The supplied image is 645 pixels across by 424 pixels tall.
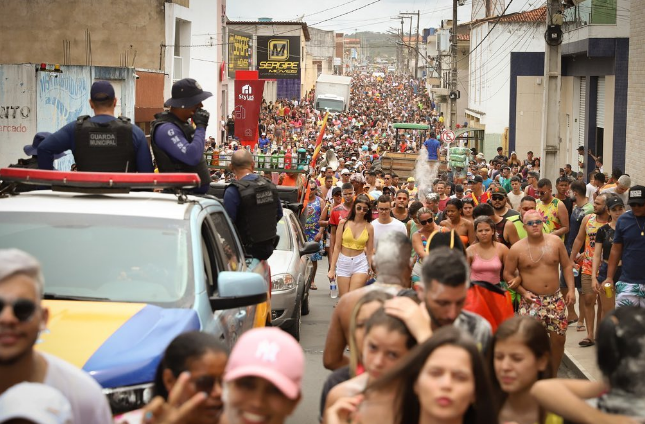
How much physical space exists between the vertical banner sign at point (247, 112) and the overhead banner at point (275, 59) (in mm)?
37289

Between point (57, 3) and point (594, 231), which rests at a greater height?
point (57, 3)

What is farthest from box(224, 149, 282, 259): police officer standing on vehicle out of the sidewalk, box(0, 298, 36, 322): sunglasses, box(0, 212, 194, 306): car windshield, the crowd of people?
box(0, 298, 36, 322): sunglasses

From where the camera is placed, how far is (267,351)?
3.24 meters

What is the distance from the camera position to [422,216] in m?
11.8

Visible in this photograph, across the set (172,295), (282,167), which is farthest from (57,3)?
(172,295)

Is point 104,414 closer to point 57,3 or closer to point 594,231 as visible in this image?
point 594,231

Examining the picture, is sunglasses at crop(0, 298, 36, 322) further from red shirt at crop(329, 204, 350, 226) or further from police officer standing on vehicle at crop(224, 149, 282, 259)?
red shirt at crop(329, 204, 350, 226)

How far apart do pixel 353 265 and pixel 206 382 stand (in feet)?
28.8

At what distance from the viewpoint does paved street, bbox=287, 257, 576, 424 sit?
919 cm

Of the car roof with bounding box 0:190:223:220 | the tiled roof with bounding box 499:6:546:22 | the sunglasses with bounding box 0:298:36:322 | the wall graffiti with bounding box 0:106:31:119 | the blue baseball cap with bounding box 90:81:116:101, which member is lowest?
the sunglasses with bounding box 0:298:36:322

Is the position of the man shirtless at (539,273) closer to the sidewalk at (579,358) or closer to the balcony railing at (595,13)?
the sidewalk at (579,358)

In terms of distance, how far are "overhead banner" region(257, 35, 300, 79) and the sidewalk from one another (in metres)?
55.7

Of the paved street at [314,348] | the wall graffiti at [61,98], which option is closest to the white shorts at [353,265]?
the paved street at [314,348]

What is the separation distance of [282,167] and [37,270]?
13.0m
